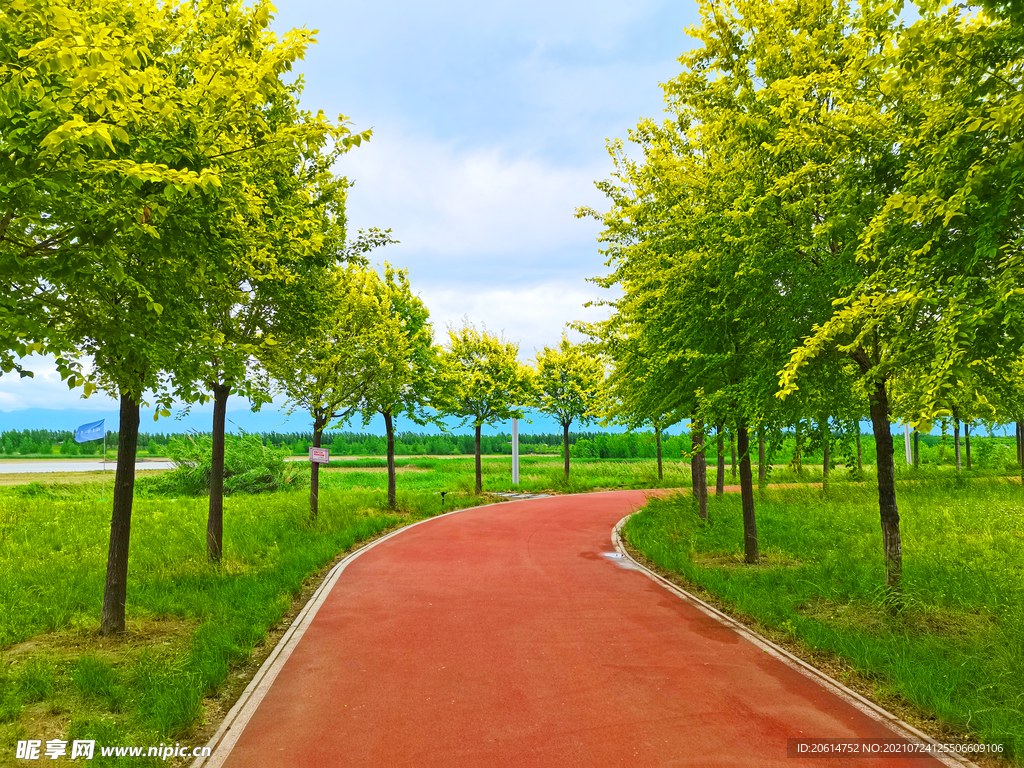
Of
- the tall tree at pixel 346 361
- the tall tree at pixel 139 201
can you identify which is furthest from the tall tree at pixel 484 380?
the tall tree at pixel 139 201

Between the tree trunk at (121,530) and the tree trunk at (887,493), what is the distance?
10561 millimetres

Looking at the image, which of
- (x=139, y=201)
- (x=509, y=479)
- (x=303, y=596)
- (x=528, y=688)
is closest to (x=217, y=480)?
(x=303, y=596)

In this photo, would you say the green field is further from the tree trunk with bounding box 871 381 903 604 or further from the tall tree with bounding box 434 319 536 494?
the tall tree with bounding box 434 319 536 494

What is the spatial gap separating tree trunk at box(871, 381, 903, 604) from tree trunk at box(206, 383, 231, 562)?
11581mm

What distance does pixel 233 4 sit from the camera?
862cm

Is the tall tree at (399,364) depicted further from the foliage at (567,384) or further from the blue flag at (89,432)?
the blue flag at (89,432)

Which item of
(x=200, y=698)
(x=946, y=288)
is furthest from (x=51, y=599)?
(x=946, y=288)

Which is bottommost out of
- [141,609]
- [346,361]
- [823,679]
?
[823,679]

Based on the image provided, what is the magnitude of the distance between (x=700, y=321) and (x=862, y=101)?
378cm

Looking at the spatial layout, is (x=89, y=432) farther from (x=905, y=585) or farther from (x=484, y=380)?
(x=905, y=585)

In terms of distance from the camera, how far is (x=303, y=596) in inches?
372

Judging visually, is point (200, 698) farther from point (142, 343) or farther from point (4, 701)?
point (142, 343)

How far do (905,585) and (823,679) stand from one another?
10.7ft

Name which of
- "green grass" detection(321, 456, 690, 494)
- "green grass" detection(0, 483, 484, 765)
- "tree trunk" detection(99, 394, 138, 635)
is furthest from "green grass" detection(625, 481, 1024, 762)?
"green grass" detection(321, 456, 690, 494)
